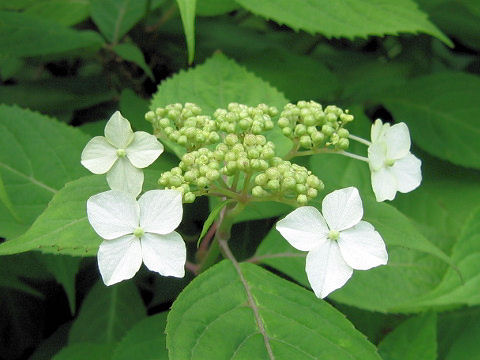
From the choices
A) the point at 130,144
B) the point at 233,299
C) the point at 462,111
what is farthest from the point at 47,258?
the point at 462,111

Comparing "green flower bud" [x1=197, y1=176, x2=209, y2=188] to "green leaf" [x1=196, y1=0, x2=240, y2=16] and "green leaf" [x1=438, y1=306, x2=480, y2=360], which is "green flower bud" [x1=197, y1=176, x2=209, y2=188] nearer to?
"green leaf" [x1=438, y1=306, x2=480, y2=360]

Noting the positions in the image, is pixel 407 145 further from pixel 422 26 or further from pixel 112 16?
pixel 112 16

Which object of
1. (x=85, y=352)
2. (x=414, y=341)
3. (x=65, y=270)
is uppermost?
(x=414, y=341)

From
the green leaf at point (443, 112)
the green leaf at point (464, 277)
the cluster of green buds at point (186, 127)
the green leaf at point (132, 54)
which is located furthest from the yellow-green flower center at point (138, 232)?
the green leaf at point (443, 112)

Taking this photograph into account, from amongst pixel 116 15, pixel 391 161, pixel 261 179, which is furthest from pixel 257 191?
pixel 116 15

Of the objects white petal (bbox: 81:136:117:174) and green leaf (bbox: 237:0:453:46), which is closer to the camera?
white petal (bbox: 81:136:117:174)

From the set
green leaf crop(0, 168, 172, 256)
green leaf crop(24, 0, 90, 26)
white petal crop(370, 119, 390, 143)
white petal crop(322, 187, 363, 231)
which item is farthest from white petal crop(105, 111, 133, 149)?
green leaf crop(24, 0, 90, 26)

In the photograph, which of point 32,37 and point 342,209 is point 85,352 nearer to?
point 342,209
